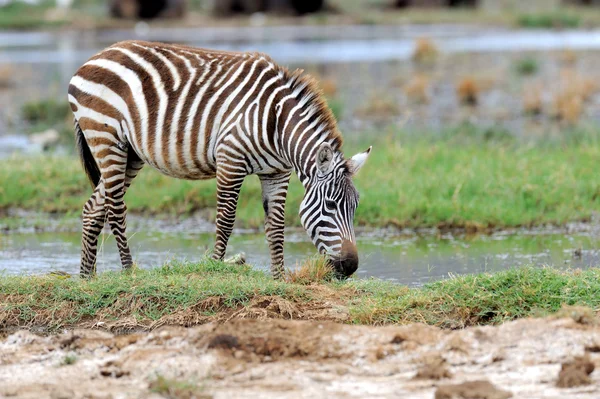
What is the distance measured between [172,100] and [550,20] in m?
36.1

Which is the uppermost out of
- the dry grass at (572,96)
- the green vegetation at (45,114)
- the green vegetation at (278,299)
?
the green vegetation at (278,299)

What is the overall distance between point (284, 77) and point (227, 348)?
3.20 metres

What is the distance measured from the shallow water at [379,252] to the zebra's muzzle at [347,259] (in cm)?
103

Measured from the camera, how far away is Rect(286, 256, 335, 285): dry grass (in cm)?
776

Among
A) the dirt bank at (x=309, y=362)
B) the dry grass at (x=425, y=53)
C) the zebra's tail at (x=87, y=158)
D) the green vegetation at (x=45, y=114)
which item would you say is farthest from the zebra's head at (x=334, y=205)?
the dry grass at (x=425, y=53)

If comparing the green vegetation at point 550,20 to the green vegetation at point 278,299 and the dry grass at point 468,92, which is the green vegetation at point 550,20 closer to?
the dry grass at point 468,92

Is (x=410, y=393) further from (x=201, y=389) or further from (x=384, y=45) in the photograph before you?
(x=384, y=45)

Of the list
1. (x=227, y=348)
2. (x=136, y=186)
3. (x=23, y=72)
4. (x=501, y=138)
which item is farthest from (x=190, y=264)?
(x=23, y=72)

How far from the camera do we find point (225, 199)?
8.14m

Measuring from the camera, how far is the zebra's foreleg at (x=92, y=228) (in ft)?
28.2

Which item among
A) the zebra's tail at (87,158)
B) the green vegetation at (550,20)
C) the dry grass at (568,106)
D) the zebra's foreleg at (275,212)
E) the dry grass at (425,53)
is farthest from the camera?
the green vegetation at (550,20)

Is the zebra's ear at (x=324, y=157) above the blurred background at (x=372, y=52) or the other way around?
above

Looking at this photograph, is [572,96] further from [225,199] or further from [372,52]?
[372,52]

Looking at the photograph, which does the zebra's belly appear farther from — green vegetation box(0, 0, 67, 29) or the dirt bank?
green vegetation box(0, 0, 67, 29)
